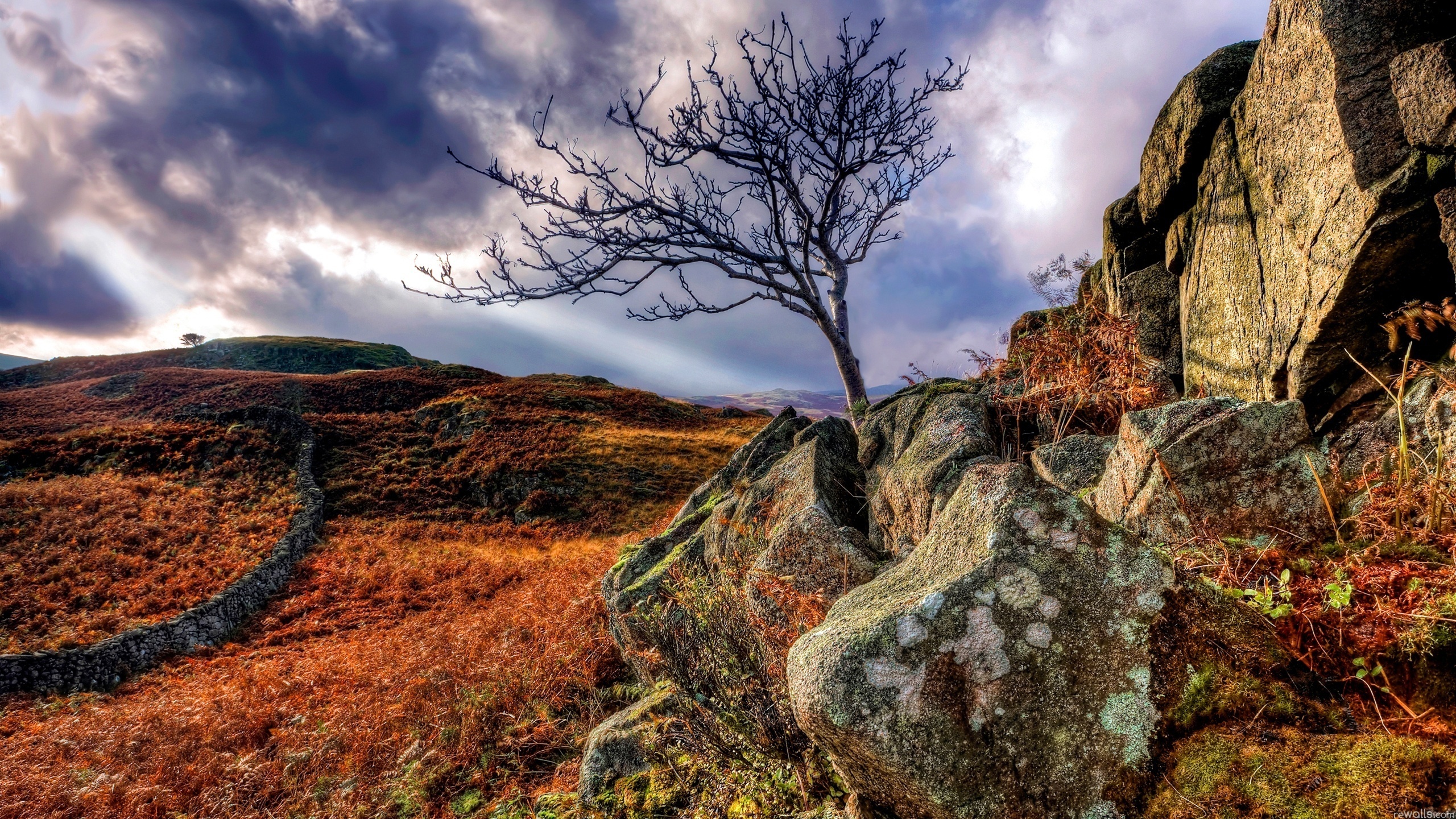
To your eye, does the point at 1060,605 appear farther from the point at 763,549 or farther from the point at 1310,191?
the point at 1310,191

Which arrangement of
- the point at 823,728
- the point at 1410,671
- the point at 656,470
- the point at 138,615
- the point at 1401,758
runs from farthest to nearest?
the point at 656,470 < the point at 138,615 < the point at 823,728 < the point at 1410,671 < the point at 1401,758

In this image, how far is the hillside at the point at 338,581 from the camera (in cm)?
681

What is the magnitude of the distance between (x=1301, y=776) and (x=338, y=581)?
2091 cm

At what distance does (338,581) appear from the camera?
16.9 meters

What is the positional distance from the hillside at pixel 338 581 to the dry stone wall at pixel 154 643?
33cm

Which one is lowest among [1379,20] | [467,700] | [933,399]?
[467,700]

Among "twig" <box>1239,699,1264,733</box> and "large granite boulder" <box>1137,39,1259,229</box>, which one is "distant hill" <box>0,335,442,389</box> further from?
"twig" <box>1239,699,1264,733</box>

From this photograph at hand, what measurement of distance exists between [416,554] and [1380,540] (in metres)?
21.7

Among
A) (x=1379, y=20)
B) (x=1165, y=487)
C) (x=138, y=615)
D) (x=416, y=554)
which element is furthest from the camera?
(x=416, y=554)

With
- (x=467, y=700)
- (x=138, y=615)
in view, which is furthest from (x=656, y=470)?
(x=467, y=700)

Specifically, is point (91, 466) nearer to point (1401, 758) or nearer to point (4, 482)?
point (4, 482)

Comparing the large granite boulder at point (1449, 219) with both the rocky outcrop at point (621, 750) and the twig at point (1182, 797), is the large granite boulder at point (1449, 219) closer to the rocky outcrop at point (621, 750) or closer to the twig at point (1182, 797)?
the twig at point (1182, 797)

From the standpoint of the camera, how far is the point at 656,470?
86.9ft

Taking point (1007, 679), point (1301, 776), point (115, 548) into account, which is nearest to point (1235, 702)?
point (1301, 776)
